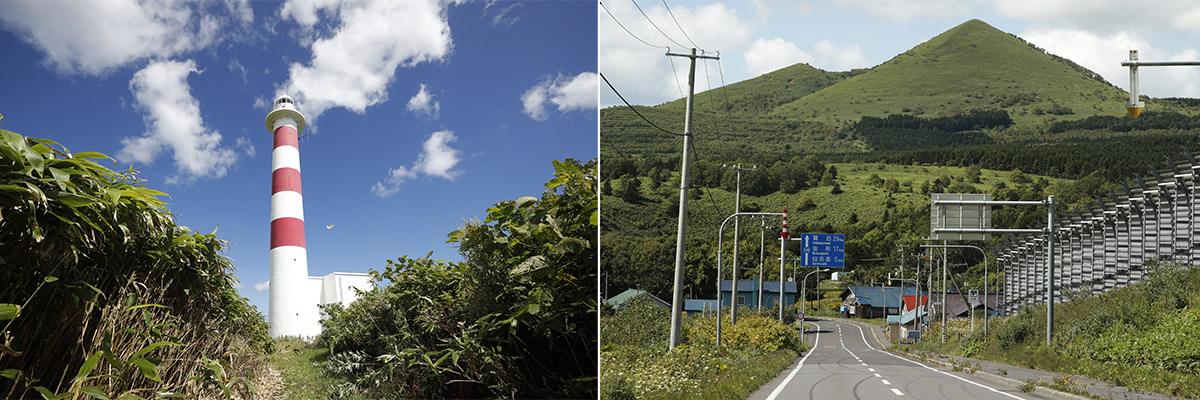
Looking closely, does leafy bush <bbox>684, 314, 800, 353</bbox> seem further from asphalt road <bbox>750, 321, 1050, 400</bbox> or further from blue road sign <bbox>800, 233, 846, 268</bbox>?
asphalt road <bbox>750, 321, 1050, 400</bbox>

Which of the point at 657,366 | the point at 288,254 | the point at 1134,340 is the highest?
the point at 288,254

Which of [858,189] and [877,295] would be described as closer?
[858,189]

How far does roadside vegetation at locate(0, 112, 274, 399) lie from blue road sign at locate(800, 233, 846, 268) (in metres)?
16.6

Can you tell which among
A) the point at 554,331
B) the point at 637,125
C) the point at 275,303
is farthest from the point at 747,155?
the point at 554,331

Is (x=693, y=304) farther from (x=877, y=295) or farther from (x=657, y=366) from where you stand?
(x=657, y=366)

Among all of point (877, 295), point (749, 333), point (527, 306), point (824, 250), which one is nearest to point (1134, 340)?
point (824, 250)

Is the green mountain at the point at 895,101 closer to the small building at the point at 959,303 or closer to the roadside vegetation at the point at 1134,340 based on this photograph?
the roadside vegetation at the point at 1134,340

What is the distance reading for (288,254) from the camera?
37.4ft

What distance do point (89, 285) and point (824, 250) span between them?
1761cm

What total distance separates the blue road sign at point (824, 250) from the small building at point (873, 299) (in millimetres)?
10320

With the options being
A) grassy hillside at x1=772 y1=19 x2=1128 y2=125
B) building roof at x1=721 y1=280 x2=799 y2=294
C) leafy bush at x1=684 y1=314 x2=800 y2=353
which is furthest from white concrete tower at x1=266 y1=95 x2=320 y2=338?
grassy hillside at x1=772 y1=19 x2=1128 y2=125

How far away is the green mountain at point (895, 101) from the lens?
28.0m

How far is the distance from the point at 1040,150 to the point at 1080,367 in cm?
3253

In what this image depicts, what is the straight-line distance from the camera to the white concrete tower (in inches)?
421
